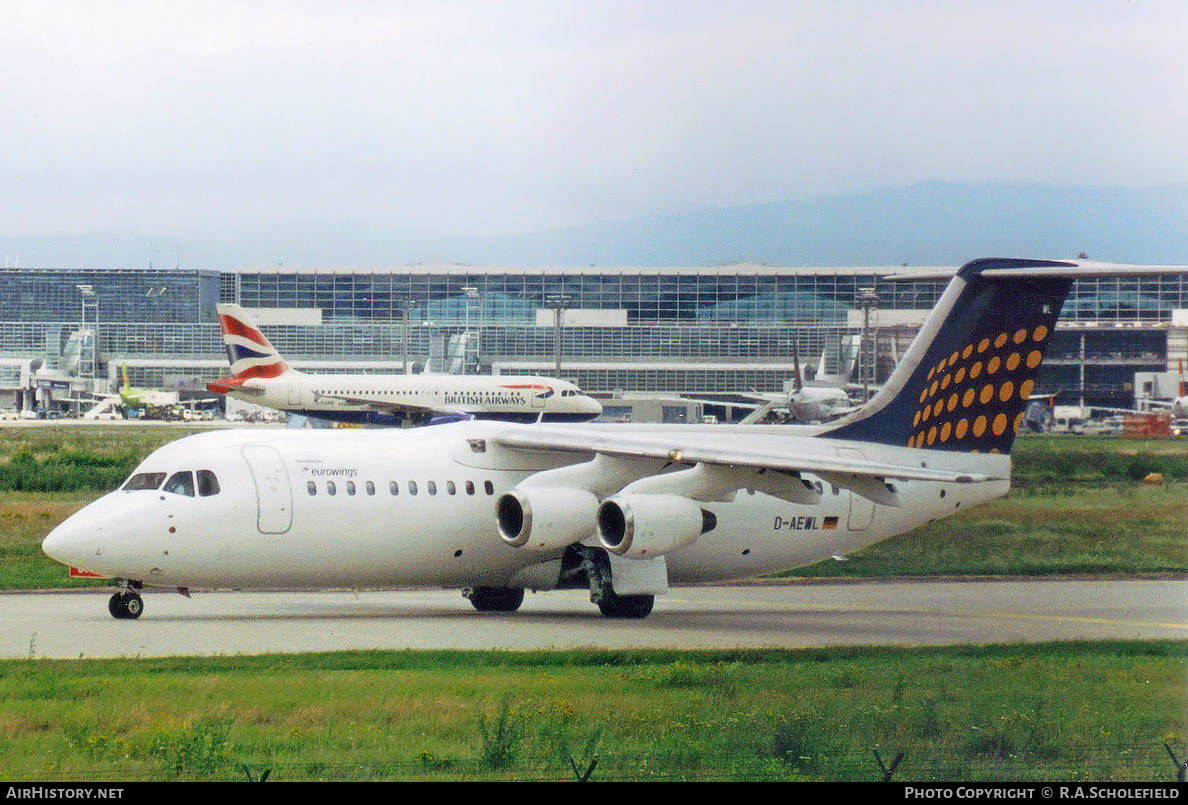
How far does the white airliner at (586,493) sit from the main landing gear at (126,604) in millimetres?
40

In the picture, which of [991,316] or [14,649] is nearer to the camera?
[14,649]

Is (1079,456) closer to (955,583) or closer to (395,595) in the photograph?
(955,583)

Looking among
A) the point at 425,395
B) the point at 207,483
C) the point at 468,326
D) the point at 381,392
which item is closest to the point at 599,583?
the point at 207,483

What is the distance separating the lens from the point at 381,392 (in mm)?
77562

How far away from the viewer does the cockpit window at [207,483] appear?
23828mm

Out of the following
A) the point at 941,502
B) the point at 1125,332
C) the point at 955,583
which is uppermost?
the point at 1125,332

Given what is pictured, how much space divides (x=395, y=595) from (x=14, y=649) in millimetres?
10939

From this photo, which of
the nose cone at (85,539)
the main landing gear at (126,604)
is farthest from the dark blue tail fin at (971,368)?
the nose cone at (85,539)

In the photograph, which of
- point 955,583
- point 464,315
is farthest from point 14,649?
point 464,315

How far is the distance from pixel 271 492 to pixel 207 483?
1015 mm

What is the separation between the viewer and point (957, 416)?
91.1ft

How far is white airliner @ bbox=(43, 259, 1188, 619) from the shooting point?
2361 cm

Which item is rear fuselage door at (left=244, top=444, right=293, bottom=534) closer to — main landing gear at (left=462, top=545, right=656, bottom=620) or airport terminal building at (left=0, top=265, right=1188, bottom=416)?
main landing gear at (left=462, top=545, right=656, bottom=620)
